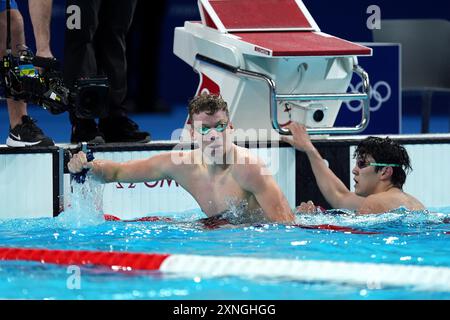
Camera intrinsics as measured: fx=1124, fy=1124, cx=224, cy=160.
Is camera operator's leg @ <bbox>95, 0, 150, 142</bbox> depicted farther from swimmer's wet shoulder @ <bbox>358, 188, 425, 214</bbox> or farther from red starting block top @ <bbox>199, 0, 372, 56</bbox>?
swimmer's wet shoulder @ <bbox>358, 188, 425, 214</bbox>

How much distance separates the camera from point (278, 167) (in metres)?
5.91

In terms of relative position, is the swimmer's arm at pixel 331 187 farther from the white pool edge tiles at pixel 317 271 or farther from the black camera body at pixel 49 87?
the white pool edge tiles at pixel 317 271

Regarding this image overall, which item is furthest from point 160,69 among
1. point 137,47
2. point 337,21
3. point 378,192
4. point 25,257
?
point 25,257

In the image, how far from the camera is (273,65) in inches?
231

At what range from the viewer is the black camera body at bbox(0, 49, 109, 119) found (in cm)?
530

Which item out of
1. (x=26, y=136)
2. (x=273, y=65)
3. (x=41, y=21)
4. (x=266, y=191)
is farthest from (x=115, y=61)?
(x=266, y=191)

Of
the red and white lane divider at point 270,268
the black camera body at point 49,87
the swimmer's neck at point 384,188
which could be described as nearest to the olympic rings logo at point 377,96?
the swimmer's neck at point 384,188

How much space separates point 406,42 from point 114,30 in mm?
3070

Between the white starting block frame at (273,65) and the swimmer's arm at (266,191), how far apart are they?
3.07 ft

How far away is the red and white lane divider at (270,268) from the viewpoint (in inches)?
153

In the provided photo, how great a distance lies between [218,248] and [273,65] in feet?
5.31

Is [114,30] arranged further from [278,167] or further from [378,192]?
[378,192]

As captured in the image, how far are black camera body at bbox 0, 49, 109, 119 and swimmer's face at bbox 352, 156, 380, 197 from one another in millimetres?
1250
